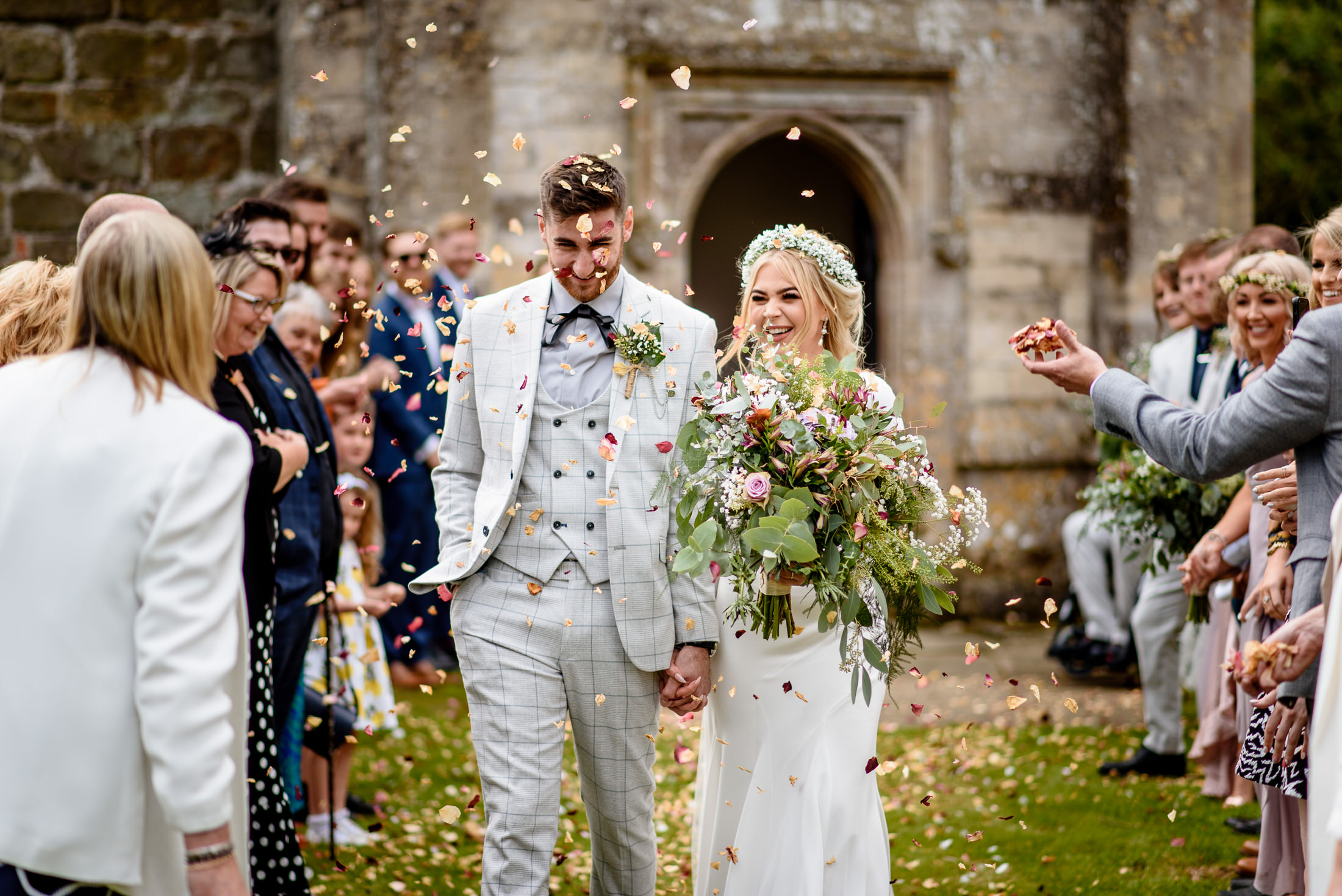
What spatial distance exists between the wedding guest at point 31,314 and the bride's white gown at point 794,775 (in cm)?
199

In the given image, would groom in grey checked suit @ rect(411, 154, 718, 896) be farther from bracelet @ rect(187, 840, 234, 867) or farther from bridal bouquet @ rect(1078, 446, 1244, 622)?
bridal bouquet @ rect(1078, 446, 1244, 622)

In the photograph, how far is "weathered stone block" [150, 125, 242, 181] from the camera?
1044 cm

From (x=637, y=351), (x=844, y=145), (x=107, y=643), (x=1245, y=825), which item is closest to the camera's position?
(x=107, y=643)

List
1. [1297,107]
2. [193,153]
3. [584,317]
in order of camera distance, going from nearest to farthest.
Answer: [584,317], [193,153], [1297,107]

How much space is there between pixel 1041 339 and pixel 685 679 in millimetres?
1342

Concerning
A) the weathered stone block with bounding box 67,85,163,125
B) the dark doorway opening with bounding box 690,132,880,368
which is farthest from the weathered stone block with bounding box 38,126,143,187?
the dark doorway opening with bounding box 690,132,880,368

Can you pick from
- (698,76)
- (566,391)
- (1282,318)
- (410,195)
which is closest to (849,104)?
(698,76)

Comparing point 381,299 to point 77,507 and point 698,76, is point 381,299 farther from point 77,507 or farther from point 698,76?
point 77,507

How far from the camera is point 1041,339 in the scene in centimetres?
350

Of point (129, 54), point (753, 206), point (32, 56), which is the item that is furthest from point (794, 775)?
point (753, 206)

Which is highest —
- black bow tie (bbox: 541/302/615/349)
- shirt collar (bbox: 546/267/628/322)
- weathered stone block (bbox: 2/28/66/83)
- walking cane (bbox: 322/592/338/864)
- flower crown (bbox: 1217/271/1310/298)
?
weathered stone block (bbox: 2/28/66/83)

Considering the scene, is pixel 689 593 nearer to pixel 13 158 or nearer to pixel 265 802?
pixel 265 802

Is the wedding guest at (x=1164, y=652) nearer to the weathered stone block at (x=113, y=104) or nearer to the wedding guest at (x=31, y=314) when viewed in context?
the wedding guest at (x=31, y=314)

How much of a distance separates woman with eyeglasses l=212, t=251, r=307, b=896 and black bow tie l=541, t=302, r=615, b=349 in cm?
101
